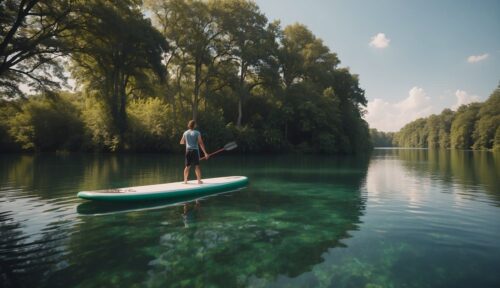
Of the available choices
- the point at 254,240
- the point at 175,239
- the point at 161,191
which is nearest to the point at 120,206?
the point at 161,191

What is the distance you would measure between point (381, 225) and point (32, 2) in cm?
2602

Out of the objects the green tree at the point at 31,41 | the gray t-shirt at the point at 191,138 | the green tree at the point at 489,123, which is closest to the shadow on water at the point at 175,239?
the gray t-shirt at the point at 191,138

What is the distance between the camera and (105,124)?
34188 mm

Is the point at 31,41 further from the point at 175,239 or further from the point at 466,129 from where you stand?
the point at 466,129

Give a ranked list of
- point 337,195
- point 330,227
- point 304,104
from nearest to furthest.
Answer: point 330,227 → point 337,195 → point 304,104

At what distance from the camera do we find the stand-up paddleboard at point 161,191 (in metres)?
7.79

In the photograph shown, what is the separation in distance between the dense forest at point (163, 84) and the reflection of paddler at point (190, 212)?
2300 cm

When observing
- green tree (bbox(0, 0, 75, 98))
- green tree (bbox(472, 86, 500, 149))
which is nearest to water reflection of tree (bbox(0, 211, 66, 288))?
green tree (bbox(0, 0, 75, 98))

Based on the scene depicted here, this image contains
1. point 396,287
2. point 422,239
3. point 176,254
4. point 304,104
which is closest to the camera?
point 396,287

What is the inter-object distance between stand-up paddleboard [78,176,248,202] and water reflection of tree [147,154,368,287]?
0.93m

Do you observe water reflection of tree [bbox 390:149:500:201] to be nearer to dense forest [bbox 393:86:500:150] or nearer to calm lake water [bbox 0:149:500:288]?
calm lake water [bbox 0:149:500:288]

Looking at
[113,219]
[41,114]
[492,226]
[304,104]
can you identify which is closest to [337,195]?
[492,226]

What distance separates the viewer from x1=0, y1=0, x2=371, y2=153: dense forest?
2581cm

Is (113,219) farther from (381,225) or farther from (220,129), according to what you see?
(220,129)
